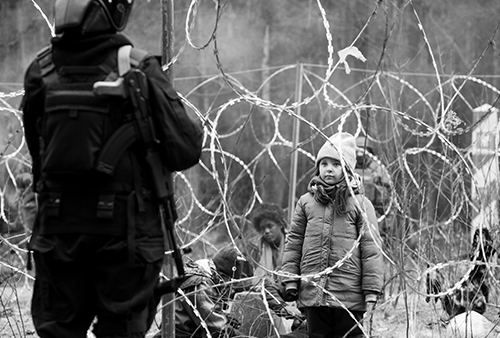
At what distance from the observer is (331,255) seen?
5.06 m

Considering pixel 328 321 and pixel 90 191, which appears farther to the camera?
pixel 328 321

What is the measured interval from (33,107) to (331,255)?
2.17 meters

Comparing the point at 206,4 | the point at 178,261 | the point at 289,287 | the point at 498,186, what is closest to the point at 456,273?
the point at 498,186

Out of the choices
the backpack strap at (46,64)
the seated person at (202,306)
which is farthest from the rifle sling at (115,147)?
the seated person at (202,306)

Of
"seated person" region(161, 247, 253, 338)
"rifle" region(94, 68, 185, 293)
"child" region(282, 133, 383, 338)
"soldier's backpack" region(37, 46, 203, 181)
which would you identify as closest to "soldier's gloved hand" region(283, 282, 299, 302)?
"child" region(282, 133, 383, 338)

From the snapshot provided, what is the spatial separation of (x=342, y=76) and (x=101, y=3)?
10449 mm

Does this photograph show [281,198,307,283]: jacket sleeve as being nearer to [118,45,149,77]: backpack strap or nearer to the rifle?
the rifle

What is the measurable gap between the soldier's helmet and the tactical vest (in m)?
0.14

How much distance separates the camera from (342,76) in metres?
13.6

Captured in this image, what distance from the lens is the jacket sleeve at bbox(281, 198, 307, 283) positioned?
5.16 meters

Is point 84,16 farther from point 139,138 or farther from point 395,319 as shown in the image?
point 395,319

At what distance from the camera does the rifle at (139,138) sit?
3.23 meters

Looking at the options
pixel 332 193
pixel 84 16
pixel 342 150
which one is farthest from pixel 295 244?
pixel 84 16

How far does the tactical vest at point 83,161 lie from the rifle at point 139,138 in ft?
Result: 0.10
